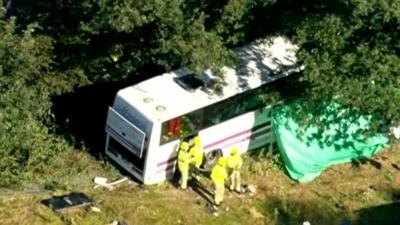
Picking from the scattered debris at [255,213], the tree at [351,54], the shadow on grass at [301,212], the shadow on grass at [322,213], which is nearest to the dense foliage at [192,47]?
the tree at [351,54]

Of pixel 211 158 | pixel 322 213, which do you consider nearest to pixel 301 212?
pixel 322 213

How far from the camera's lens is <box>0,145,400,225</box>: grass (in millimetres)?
20469

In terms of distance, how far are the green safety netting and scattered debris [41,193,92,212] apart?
195 inches

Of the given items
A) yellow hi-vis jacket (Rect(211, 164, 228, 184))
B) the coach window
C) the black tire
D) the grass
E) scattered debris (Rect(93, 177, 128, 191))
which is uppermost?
the coach window

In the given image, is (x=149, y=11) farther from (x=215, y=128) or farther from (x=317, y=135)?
(x=317, y=135)

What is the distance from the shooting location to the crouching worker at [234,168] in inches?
840

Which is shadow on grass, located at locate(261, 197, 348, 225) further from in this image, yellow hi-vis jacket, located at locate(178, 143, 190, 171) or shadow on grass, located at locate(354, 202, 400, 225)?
yellow hi-vis jacket, located at locate(178, 143, 190, 171)

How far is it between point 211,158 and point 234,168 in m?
1.05

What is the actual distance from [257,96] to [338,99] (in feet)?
6.54

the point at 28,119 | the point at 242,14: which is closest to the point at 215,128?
the point at 242,14

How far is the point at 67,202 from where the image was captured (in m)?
20.5

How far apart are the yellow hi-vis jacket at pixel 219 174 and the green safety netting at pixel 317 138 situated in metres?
2.15

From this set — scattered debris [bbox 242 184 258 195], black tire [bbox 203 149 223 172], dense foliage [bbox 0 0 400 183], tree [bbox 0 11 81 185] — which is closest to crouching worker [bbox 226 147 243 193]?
scattered debris [bbox 242 184 258 195]

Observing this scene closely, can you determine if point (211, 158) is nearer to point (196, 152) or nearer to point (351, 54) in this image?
point (196, 152)
